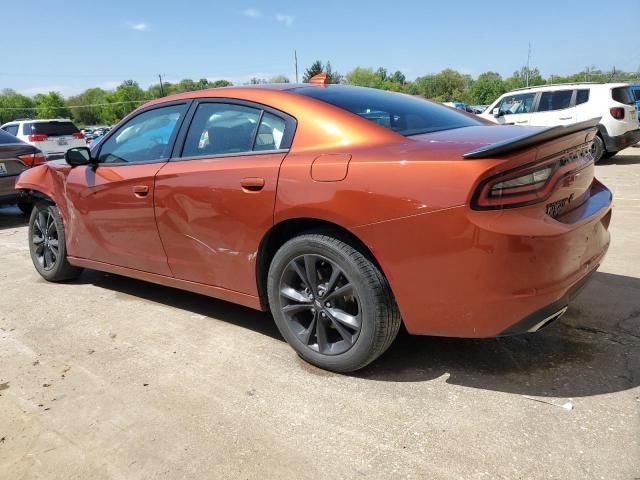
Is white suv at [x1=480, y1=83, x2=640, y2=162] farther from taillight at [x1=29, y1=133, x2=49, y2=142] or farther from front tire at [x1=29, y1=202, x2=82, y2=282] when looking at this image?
taillight at [x1=29, y1=133, x2=49, y2=142]

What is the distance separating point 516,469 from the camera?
1.99 m

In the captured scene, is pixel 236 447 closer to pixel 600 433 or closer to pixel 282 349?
pixel 282 349

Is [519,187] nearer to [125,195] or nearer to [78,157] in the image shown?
[125,195]

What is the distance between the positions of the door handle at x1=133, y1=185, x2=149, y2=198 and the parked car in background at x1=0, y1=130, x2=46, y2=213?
4.88m

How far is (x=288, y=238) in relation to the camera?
2.94m

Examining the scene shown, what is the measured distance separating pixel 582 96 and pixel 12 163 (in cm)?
1101

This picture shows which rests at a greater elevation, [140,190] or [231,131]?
[231,131]

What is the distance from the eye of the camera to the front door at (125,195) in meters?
3.54

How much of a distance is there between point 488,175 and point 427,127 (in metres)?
0.96

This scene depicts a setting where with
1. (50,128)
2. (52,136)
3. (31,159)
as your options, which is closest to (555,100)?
(31,159)

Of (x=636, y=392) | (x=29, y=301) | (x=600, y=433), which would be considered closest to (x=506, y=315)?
(x=600, y=433)

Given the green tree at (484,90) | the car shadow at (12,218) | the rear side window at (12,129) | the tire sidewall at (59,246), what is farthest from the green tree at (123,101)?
the tire sidewall at (59,246)

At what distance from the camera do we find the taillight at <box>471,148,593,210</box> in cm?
216

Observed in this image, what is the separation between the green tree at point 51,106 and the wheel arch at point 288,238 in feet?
456
